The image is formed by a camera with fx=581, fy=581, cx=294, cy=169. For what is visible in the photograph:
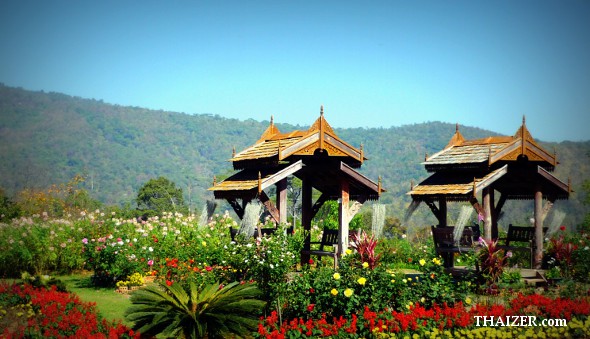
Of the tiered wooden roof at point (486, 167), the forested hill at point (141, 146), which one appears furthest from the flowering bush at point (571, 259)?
the forested hill at point (141, 146)

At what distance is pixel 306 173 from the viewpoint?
626 inches

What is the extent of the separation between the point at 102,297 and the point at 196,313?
4954mm

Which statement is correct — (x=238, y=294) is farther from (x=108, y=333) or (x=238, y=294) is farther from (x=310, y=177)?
(x=310, y=177)

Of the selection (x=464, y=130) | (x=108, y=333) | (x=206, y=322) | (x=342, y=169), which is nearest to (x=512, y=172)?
(x=342, y=169)

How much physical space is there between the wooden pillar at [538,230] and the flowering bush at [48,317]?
12.2 metres

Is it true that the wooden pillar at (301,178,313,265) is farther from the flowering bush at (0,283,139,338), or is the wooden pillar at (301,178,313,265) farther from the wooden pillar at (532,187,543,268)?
the flowering bush at (0,283,139,338)

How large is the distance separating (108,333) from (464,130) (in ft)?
342

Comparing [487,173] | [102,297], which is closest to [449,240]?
[487,173]

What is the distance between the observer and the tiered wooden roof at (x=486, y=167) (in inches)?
610

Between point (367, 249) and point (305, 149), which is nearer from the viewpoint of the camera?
point (367, 249)

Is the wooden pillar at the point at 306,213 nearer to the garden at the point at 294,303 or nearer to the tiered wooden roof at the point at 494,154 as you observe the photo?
the garden at the point at 294,303

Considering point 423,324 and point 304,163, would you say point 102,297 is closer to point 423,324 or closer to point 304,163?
point 304,163

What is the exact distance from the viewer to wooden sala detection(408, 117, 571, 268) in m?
15.5

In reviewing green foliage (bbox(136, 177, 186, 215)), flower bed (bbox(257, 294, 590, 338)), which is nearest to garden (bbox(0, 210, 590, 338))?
flower bed (bbox(257, 294, 590, 338))
